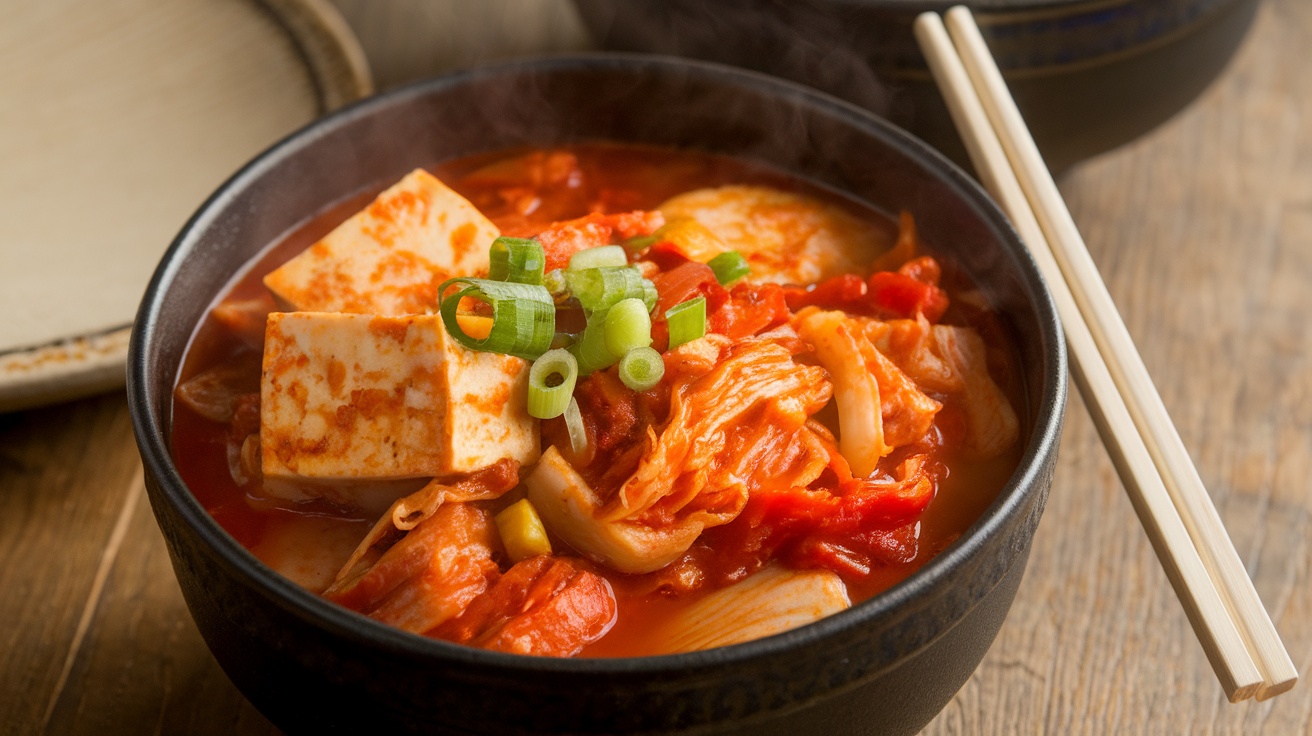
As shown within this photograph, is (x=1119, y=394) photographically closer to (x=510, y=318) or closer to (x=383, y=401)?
(x=510, y=318)

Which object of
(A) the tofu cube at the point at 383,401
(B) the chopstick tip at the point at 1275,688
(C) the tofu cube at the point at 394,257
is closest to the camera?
(B) the chopstick tip at the point at 1275,688

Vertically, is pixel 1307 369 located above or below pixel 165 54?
below

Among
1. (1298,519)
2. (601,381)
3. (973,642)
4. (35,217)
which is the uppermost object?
(601,381)

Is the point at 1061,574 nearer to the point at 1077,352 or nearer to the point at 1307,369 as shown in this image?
the point at 1077,352

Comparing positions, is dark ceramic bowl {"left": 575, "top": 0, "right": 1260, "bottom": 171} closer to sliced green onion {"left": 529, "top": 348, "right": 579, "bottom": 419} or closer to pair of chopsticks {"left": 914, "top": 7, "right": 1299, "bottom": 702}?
pair of chopsticks {"left": 914, "top": 7, "right": 1299, "bottom": 702}

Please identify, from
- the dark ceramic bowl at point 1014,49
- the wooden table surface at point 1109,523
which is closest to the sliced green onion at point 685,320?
the wooden table surface at point 1109,523

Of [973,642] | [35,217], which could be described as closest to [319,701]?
[973,642]

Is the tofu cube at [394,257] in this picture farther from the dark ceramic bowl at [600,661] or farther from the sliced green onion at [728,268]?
the sliced green onion at [728,268]
